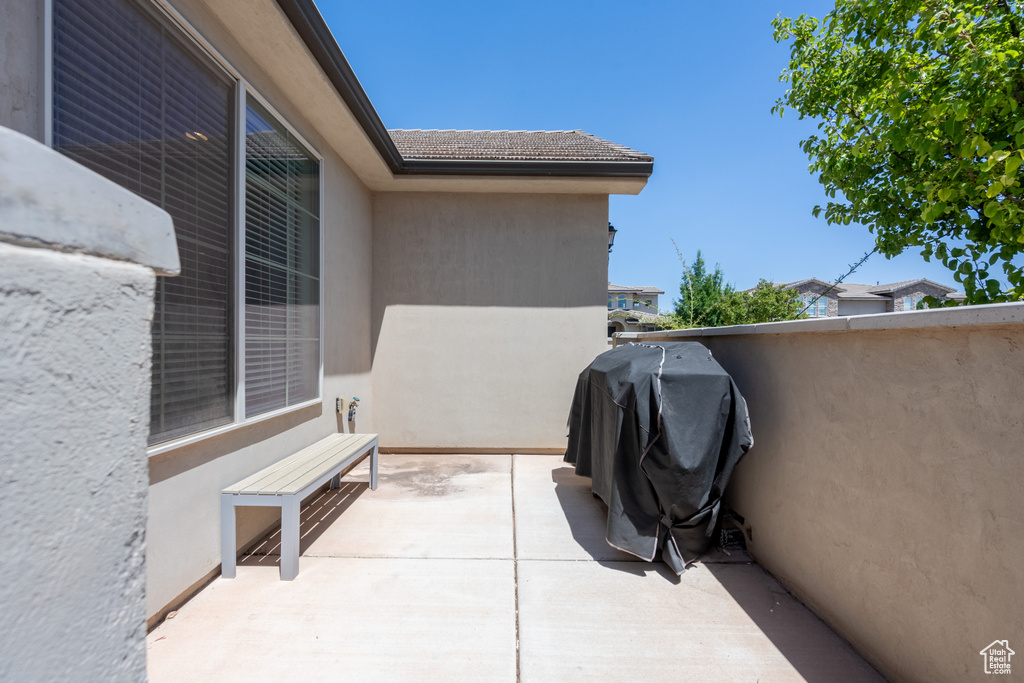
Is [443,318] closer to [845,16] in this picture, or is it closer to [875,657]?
[875,657]

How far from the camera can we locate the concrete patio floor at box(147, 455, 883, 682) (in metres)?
2.09

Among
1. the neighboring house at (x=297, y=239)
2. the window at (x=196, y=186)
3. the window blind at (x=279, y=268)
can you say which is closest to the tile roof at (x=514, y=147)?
the neighboring house at (x=297, y=239)

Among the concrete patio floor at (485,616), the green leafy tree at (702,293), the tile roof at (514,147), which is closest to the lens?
the concrete patio floor at (485,616)

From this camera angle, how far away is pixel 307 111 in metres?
3.82

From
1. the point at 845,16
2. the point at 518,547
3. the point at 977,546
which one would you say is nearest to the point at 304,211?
the point at 518,547

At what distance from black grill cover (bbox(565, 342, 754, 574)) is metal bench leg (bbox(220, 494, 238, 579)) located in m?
2.59

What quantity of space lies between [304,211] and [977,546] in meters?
4.85

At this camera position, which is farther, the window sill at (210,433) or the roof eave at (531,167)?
the roof eave at (531,167)

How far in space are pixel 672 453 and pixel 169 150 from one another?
11.8ft

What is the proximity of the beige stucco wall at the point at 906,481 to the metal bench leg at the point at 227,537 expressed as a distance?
367 centimetres

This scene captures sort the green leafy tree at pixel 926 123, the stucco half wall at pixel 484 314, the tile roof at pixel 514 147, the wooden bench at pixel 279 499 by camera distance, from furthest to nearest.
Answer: the stucco half wall at pixel 484 314 < the tile roof at pixel 514 147 < the green leafy tree at pixel 926 123 < the wooden bench at pixel 279 499

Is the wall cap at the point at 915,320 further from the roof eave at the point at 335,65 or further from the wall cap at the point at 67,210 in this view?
the roof eave at the point at 335,65

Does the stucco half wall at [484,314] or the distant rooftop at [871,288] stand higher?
the distant rooftop at [871,288]

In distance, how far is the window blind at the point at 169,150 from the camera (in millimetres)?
1931
